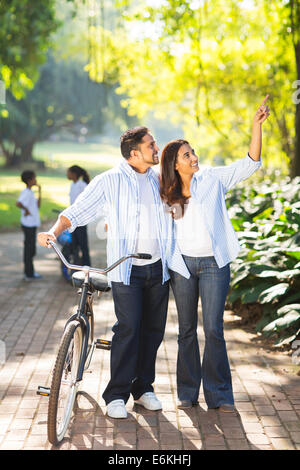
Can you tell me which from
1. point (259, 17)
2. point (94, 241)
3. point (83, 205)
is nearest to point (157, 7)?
point (259, 17)

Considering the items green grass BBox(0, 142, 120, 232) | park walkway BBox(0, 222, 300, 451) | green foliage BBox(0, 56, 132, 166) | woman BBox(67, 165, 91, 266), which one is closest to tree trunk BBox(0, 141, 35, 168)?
green foliage BBox(0, 56, 132, 166)

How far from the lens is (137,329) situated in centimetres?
489

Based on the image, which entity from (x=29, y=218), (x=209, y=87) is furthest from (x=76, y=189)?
(x=209, y=87)

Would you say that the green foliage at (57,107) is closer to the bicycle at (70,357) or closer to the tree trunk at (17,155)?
the tree trunk at (17,155)

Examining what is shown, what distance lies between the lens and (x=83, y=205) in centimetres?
478

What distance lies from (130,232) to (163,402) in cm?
137

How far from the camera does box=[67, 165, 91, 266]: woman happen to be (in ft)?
34.2

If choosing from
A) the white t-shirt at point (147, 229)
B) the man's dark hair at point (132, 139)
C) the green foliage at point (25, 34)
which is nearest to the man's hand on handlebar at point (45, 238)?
the white t-shirt at point (147, 229)

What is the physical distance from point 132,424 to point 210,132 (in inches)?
940

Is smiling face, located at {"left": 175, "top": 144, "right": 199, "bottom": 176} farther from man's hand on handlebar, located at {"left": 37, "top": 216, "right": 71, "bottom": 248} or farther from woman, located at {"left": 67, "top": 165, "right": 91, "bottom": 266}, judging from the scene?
woman, located at {"left": 67, "top": 165, "right": 91, "bottom": 266}

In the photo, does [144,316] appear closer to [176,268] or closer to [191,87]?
[176,268]

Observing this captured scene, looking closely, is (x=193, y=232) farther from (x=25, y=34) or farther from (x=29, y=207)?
(x=25, y=34)

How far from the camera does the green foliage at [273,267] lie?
21.7ft

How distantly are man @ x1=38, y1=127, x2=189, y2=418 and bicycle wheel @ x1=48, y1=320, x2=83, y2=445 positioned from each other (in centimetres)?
32
